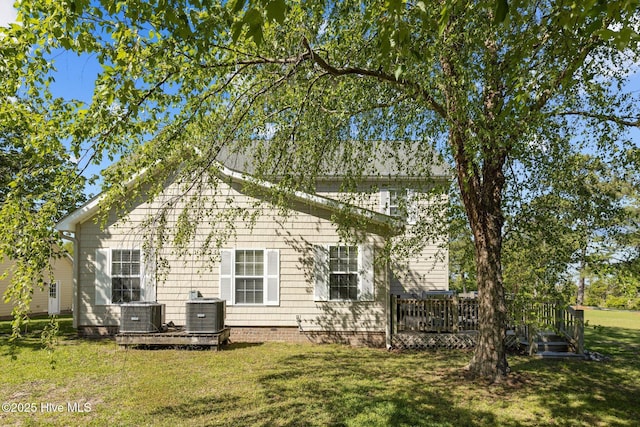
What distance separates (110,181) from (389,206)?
487 inches

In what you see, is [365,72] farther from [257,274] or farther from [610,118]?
[257,274]

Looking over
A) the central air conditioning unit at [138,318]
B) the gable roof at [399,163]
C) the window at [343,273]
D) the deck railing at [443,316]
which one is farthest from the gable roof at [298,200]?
the central air conditioning unit at [138,318]

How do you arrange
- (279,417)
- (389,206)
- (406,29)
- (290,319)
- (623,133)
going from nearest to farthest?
(406,29) → (279,417) → (623,133) → (290,319) → (389,206)

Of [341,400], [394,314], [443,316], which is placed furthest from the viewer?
[443,316]

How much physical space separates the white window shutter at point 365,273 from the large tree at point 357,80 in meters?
3.06

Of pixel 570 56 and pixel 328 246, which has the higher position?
pixel 570 56

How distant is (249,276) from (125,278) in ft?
10.7

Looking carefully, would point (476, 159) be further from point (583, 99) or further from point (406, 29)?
point (583, 99)

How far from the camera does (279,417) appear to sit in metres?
5.58

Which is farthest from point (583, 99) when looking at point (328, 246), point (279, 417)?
point (279, 417)

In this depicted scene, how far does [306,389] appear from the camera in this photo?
6879mm

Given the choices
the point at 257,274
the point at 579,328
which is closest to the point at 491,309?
the point at 579,328

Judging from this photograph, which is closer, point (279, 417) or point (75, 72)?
point (75, 72)

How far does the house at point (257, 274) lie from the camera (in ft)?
35.2
